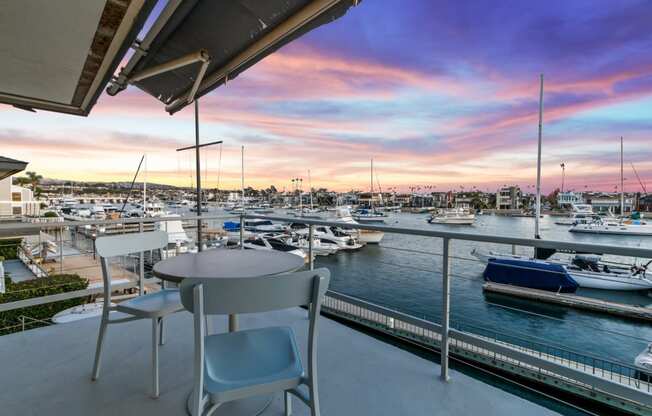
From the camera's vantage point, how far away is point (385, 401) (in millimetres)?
1651

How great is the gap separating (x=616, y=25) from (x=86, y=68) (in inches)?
500

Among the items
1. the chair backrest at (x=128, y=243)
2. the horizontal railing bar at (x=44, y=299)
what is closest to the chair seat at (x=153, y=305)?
the chair backrest at (x=128, y=243)

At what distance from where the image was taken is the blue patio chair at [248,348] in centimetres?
89

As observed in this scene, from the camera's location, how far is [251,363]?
108cm

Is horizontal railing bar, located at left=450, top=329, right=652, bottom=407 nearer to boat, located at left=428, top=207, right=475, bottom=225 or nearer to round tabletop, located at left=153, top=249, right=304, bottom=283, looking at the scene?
round tabletop, located at left=153, top=249, right=304, bottom=283

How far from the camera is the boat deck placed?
5.23 ft

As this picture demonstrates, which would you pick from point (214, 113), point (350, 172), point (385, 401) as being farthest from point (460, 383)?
point (350, 172)

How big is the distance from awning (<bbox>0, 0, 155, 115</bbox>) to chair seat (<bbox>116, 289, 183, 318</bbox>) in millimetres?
1441

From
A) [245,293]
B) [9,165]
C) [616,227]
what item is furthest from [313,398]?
[616,227]

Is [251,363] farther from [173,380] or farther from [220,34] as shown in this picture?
[220,34]

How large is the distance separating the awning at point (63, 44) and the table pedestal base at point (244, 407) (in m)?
1.99

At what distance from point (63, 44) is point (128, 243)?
122cm

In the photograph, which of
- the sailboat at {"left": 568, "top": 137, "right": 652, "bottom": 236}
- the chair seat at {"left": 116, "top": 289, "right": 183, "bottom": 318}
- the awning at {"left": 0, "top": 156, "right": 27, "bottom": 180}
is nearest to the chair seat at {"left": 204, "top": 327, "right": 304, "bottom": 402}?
the chair seat at {"left": 116, "top": 289, "right": 183, "bottom": 318}

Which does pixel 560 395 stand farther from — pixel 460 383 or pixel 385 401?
pixel 385 401
